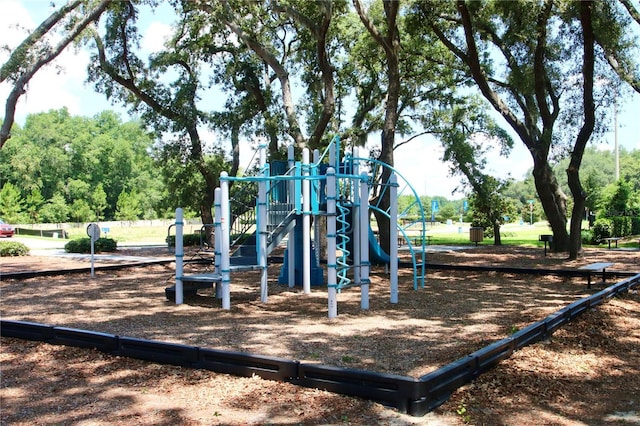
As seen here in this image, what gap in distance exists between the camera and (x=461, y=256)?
20188 millimetres

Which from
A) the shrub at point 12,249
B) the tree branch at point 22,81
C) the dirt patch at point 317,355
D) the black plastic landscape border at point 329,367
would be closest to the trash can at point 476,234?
the dirt patch at point 317,355

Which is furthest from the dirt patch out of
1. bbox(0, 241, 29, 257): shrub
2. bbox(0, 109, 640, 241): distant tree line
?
bbox(0, 109, 640, 241): distant tree line

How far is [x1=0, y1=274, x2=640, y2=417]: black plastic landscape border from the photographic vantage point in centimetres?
467

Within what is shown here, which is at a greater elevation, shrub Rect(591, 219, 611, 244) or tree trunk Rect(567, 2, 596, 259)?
tree trunk Rect(567, 2, 596, 259)

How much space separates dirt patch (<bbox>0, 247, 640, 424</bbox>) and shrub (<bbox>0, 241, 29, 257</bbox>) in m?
10.3

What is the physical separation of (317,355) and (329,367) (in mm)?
1211

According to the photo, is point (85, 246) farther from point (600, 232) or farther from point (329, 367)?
point (600, 232)

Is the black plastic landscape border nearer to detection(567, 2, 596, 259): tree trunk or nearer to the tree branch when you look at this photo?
the tree branch

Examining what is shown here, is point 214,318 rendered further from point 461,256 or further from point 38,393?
point 461,256

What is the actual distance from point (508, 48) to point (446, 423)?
57.9ft

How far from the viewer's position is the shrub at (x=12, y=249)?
21.5 meters

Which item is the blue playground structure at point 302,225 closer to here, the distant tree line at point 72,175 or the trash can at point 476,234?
the trash can at point 476,234

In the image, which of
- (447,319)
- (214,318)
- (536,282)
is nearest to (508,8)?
(536,282)

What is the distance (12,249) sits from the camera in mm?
21625
